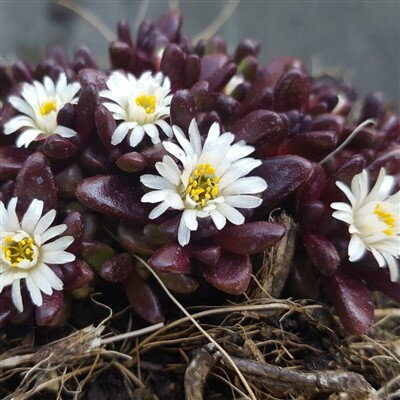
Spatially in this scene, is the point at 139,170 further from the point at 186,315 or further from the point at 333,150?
the point at 333,150

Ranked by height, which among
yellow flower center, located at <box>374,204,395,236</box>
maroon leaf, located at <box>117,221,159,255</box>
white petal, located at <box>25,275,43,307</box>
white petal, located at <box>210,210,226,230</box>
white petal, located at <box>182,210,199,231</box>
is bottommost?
white petal, located at <box>25,275,43,307</box>

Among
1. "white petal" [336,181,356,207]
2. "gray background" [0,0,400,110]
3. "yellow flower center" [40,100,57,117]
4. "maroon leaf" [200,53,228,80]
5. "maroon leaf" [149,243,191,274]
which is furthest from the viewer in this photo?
"gray background" [0,0,400,110]

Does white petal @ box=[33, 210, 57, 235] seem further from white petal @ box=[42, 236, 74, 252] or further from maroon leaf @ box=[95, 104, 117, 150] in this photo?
maroon leaf @ box=[95, 104, 117, 150]

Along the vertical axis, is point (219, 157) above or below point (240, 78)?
below

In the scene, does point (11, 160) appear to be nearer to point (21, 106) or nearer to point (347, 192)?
point (21, 106)

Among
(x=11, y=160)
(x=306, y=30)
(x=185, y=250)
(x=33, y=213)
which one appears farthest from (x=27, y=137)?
(x=306, y=30)

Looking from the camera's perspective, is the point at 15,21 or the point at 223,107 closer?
the point at 223,107

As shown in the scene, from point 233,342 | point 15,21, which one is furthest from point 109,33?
point 233,342

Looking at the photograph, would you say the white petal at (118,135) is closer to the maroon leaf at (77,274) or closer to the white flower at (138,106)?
the white flower at (138,106)

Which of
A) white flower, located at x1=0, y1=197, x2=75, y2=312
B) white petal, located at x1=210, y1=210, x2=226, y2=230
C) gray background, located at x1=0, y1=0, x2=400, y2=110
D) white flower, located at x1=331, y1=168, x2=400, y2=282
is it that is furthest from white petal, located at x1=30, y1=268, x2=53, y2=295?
gray background, located at x1=0, y1=0, x2=400, y2=110
